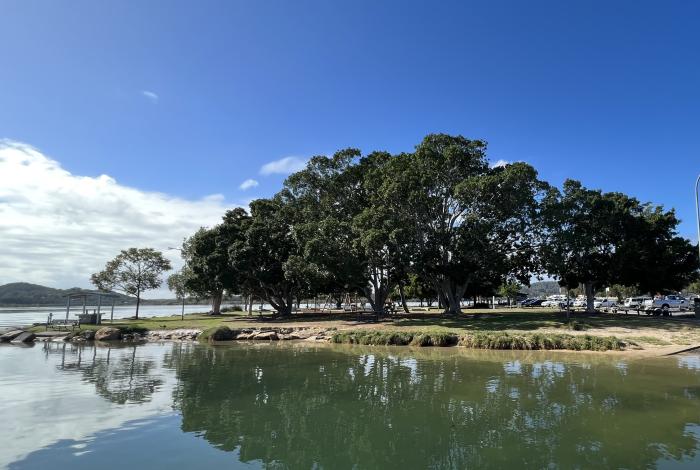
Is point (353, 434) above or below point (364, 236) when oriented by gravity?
below

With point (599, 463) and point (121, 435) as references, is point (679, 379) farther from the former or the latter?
point (121, 435)

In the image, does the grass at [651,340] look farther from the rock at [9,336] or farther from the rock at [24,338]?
the rock at [9,336]

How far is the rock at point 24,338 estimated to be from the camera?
37.1 m

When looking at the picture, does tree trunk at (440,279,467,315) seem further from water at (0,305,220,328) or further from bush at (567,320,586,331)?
water at (0,305,220,328)

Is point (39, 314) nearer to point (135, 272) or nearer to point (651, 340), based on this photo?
point (135, 272)

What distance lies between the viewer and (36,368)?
2355 centimetres

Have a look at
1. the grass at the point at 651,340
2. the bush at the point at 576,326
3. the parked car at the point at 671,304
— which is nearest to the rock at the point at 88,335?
the bush at the point at 576,326

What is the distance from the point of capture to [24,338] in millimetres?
37344

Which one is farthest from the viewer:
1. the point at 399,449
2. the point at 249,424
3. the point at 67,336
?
the point at 67,336

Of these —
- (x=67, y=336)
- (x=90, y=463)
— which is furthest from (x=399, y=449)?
(x=67, y=336)

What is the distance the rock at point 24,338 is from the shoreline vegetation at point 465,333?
1.10m

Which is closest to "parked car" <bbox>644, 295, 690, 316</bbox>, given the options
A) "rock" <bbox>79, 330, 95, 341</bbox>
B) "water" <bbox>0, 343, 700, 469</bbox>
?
"water" <bbox>0, 343, 700, 469</bbox>

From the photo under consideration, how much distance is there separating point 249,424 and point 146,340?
96.1ft

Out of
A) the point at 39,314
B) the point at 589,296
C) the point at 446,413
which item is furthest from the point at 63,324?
the point at 39,314
